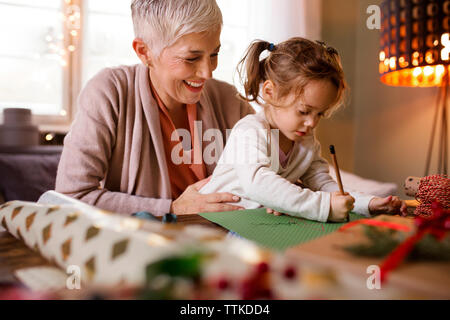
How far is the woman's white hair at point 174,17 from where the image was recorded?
0.73 metres

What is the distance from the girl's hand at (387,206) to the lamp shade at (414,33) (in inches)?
8.3

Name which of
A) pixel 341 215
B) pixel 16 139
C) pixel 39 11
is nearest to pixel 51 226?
pixel 341 215

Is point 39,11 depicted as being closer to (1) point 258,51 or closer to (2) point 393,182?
(1) point 258,51

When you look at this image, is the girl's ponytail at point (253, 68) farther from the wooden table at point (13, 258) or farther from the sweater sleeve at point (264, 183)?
the wooden table at point (13, 258)

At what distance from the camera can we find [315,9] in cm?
145

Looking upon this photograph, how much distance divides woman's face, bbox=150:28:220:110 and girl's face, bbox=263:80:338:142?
0.16 meters

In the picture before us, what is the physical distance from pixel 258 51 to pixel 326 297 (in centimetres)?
64

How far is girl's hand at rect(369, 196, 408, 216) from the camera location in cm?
63

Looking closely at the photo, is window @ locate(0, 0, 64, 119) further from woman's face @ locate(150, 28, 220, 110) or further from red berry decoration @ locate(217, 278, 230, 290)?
red berry decoration @ locate(217, 278, 230, 290)

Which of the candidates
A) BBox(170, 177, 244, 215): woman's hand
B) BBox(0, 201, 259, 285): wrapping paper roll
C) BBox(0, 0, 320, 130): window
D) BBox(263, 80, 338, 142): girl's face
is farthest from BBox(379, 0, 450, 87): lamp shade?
BBox(0, 0, 320, 130): window

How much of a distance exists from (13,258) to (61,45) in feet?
5.54

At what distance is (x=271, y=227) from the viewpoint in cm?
49

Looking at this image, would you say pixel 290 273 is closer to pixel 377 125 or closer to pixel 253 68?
pixel 253 68
